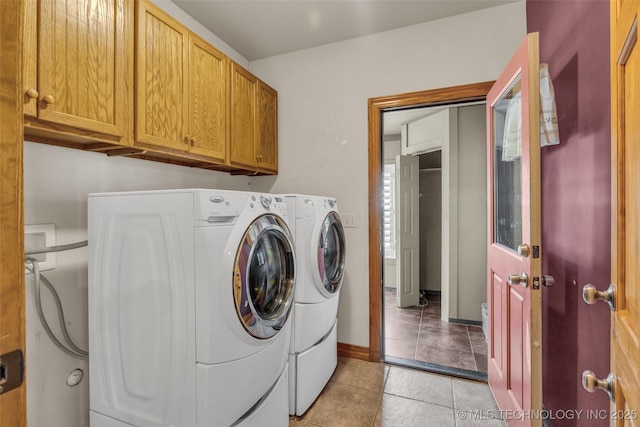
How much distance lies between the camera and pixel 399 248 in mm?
3664

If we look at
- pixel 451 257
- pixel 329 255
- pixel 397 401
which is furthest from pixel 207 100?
pixel 451 257

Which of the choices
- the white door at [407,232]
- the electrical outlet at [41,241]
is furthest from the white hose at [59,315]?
the white door at [407,232]

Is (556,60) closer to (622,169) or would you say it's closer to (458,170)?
(622,169)

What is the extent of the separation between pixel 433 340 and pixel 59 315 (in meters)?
2.70

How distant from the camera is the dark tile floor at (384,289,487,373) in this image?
2.40 m

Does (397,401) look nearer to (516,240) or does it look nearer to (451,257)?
(516,240)

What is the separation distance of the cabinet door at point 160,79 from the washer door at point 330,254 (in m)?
0.99

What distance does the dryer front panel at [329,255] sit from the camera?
6.16 feet

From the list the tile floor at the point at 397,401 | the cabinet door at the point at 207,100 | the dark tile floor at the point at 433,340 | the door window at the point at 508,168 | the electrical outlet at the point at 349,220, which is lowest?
the tile floor at the point at 397,401

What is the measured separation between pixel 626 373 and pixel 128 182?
7.06 feet

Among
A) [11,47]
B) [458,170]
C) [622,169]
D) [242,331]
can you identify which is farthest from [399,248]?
[11,47]

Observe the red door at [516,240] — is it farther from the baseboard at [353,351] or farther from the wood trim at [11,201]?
the wood trim at [11,201]

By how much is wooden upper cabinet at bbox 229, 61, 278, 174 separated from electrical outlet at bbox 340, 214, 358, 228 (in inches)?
29.8

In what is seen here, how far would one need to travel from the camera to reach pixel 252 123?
234 cm
